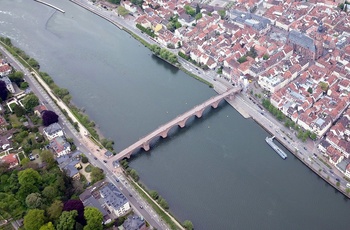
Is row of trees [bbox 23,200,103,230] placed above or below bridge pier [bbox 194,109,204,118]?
below

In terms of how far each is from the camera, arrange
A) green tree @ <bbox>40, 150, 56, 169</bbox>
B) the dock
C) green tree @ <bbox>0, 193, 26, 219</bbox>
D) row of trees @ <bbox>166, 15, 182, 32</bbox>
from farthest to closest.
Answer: row of trees @ <bbox>166, 15, 182, 32</bbox>
the dock
green tree @ <bbox>40, 150, 56, 169</bbox>
green tree @ <bbox>0, 193, 26, 219</bbox>

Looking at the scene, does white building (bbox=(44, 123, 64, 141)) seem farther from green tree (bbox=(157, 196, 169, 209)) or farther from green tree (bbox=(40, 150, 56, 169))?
green tree (bbox=(157, 196, 169, 209))

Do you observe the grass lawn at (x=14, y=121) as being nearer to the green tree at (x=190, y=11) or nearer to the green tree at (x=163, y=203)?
the green tree at (x=163, y=203)

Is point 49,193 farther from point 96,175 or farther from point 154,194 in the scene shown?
point 154,194

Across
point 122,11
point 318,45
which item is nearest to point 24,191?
point 122,11

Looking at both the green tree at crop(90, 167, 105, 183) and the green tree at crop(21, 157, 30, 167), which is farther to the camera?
the green tree at crop(21, 157, 30, 167)

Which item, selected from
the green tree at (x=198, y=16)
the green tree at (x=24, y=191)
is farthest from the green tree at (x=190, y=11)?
the green tree at (x=24, y=191)

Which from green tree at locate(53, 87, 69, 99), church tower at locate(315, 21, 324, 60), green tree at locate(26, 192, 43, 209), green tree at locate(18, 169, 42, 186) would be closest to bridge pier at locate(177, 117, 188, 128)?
green tree at locate(53, 87, 69, 99)
